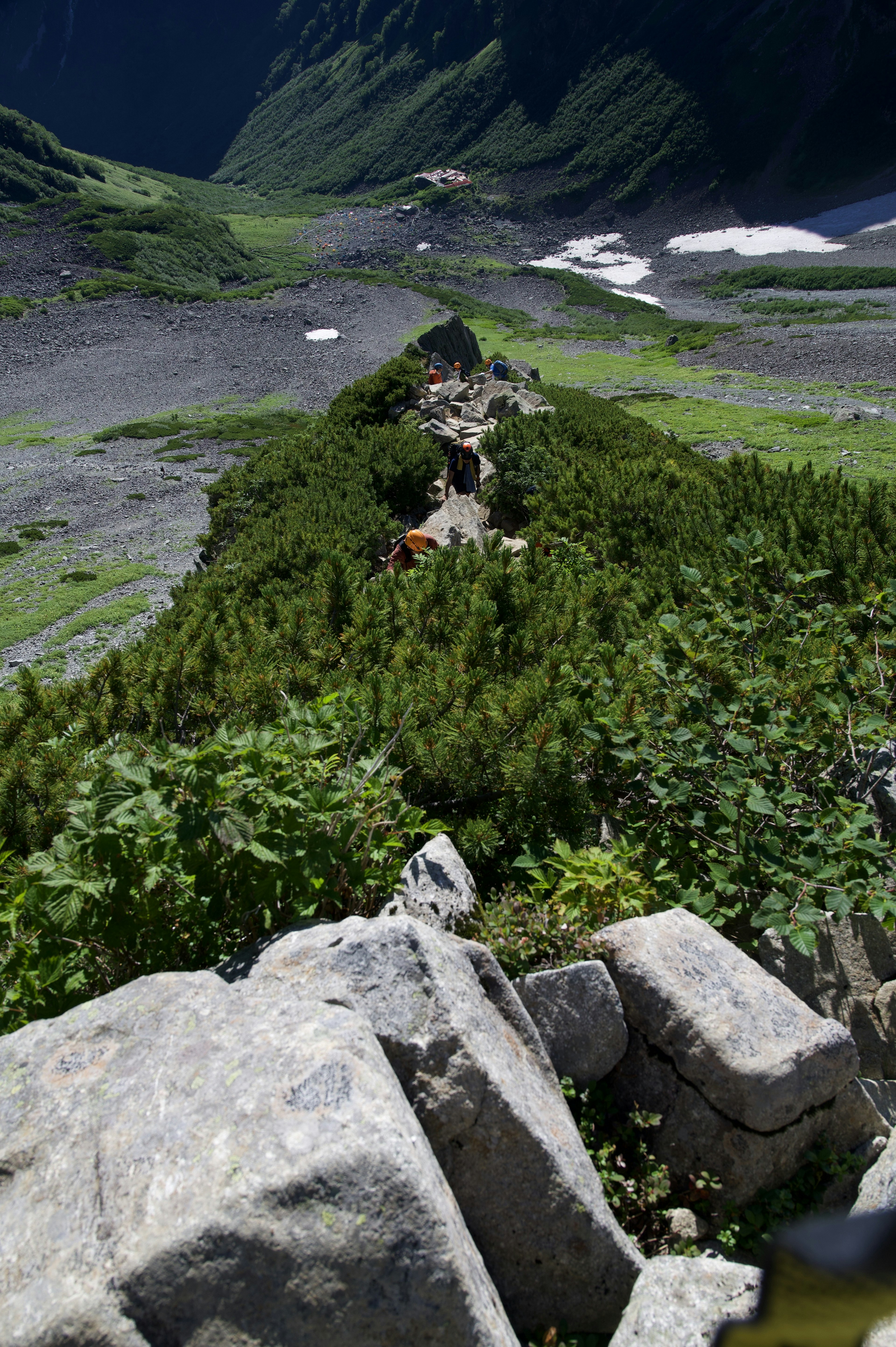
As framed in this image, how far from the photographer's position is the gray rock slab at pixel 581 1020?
2.90 metres

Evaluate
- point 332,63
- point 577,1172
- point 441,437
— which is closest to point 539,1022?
point 577,1172

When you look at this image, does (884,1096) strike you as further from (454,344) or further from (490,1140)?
(454,344)

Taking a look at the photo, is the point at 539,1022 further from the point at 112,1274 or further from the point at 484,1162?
the point at 112,1274

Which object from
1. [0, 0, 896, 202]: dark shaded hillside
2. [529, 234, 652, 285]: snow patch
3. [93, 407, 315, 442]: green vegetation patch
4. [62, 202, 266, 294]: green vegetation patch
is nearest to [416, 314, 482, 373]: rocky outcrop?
[93, 407, 315, 442]: green vegetation patch

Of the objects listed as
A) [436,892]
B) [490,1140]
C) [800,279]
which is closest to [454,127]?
[800,279]

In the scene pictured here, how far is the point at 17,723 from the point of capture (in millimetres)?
5168

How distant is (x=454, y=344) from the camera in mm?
28969

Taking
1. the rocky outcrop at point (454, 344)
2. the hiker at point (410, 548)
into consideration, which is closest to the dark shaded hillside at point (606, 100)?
the rocky outcrop at point (454, 344)

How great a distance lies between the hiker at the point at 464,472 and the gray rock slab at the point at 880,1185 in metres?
11.8

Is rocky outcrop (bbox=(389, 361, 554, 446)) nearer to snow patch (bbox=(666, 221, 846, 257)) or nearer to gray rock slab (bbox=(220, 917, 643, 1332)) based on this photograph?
gray rock slab (bbox=(220, 917, 643, 1332))

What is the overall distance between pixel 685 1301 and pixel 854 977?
77.9 inches

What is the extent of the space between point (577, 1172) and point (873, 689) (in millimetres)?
3735

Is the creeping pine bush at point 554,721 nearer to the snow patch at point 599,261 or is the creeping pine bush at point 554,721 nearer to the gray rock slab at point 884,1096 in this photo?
the gray rock slab at point 884,1096

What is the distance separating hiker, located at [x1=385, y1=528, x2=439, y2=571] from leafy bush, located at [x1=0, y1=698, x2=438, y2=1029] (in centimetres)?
711
